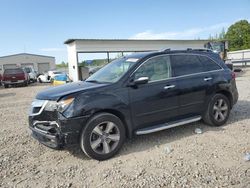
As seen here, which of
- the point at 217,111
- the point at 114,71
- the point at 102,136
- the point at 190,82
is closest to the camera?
the point at 102,136

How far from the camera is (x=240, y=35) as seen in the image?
203ft

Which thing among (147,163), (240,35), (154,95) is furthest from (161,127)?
(240,35)

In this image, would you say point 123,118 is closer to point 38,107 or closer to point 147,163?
point 147,163

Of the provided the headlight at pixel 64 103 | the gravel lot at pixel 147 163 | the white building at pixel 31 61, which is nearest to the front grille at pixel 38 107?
the headlight at pixel 64 103

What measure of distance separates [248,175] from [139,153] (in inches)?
70.0

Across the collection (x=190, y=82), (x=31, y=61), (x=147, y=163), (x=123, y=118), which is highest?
(x=31, y=61)

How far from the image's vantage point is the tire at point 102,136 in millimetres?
4285

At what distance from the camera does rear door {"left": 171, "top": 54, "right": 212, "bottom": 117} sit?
17.6 ft

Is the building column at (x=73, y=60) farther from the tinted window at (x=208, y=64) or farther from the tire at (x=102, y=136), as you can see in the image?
the tire at (x=102, y=136)

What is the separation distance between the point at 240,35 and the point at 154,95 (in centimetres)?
6472

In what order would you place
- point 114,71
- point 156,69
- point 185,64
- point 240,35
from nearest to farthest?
point 156,69 < point 114,71 < point 185,64 < point 240,35

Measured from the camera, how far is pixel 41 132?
444 centimetres

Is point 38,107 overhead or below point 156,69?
below

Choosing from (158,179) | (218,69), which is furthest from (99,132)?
(218,69)
